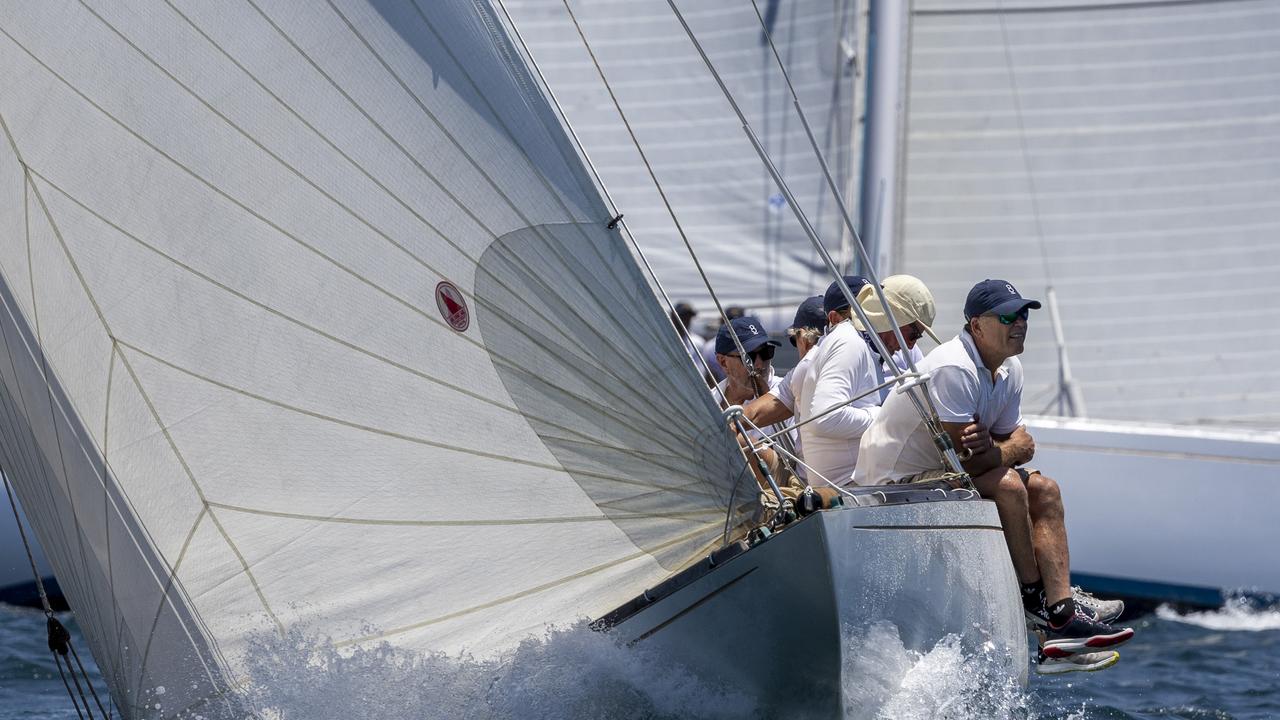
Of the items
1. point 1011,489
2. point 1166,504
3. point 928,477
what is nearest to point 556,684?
point 928,477

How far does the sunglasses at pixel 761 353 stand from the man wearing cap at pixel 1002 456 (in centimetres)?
89

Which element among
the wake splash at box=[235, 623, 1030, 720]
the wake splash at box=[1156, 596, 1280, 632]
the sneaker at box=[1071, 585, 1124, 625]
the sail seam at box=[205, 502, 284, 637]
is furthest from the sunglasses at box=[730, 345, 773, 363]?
the wake splash at box=[1156, 596, 1280, 632]

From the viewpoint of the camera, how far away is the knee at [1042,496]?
4.56 metres

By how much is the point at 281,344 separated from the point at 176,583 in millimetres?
643

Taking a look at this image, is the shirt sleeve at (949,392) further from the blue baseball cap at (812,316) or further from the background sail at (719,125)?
the background sail at (719,125)

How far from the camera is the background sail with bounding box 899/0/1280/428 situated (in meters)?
9.17

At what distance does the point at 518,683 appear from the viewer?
12.1ft

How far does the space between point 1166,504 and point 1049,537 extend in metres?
4.03

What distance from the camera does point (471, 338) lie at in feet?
12.5

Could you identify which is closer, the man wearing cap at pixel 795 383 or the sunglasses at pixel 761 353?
the man wearing cap at pixel 795 383

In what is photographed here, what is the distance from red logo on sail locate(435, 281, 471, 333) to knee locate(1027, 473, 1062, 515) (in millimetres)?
1896

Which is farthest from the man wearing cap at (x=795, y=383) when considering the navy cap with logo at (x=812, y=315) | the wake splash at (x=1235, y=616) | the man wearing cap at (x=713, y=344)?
the wake splash at (x=1235, y=616)

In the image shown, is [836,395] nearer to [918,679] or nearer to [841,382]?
[841,382]

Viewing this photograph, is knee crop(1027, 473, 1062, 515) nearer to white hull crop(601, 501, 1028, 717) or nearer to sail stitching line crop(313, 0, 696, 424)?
white hull crop(601, 501, 1028, 717)
